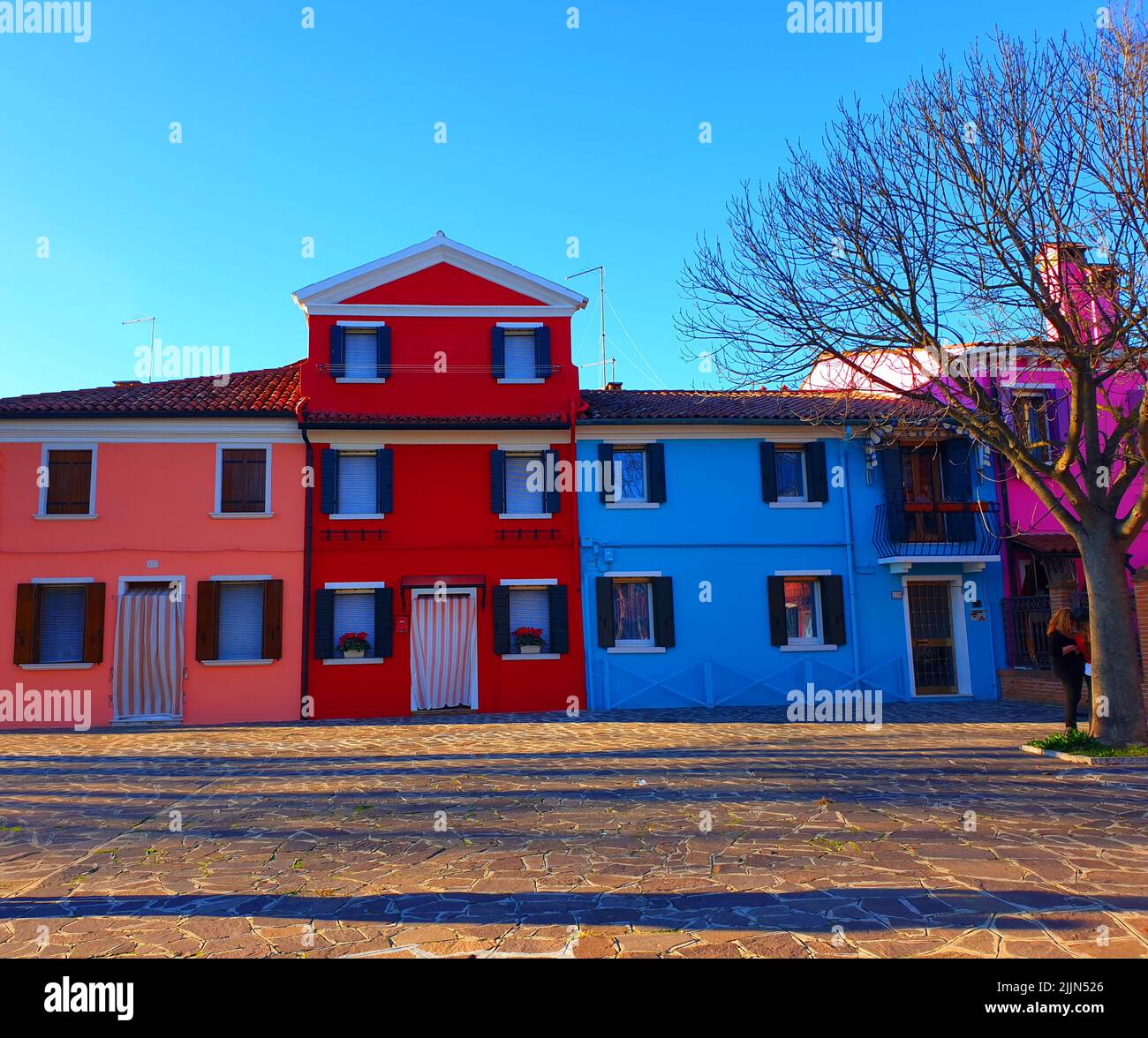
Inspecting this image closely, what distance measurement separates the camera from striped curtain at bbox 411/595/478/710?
57.0ft

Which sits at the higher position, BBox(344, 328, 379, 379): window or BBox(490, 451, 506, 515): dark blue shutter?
BBox(344, 328, 379, 379): window

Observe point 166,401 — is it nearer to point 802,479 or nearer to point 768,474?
point 768,474

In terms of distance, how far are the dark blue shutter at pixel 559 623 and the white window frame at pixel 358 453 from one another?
11.5 ft

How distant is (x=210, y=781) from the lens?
9.98 meters

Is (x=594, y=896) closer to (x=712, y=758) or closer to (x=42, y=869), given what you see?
(x=42, y=869)

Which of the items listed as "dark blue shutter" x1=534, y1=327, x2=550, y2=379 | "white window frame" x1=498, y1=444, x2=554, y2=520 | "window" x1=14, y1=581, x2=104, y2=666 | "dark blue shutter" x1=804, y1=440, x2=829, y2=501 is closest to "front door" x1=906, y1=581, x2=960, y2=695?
"dark blue shutter" x1=804, y1=440, x2=829, y2=501

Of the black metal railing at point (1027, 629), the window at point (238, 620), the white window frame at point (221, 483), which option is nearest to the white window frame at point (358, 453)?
the white window frame at point (221, 483)

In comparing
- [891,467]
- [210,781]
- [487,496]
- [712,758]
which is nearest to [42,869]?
[210,781]

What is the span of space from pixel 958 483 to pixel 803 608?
14.7 feet

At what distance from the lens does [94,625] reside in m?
16.5

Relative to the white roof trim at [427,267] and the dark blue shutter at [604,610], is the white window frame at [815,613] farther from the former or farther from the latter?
the white roof trim at [427,267]

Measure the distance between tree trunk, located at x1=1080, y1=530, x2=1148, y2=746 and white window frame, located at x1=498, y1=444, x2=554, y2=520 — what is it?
33.2 feet

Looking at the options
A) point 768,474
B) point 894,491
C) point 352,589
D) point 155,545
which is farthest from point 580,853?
point 894,491

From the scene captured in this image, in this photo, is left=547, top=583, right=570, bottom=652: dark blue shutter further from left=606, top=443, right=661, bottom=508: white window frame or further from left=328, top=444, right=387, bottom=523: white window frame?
left=328, top=444, right=387, bottom=523: white window frame
